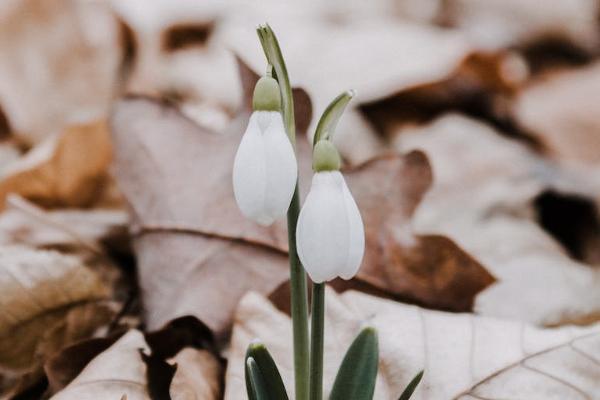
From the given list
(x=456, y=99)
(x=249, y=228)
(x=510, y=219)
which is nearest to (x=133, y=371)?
(x=249, y=228)

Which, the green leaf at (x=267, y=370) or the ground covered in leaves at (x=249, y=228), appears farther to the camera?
the ground covered in leaves at (x=249, y=228)

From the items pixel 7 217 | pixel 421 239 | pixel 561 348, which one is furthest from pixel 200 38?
pixel 561 348

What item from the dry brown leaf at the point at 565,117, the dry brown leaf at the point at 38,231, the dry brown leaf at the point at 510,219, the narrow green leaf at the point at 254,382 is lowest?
the dry brown leaf at the point at 565,117

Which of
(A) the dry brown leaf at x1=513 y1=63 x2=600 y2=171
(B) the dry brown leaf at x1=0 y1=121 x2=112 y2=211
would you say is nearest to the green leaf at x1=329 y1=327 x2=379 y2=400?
(B) the dry brown leaf at x1=0 y1=121 x2=112 y2=211

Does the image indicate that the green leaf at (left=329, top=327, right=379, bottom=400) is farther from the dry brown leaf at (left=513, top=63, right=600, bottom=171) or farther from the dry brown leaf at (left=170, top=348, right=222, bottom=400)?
the dry brown leaf at (left=513, top=63, right=600, bottom=171)

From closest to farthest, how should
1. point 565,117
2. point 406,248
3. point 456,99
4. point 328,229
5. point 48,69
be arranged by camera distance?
point 328,229
point 406,248
point 48,69
point 456,99
point 565,117

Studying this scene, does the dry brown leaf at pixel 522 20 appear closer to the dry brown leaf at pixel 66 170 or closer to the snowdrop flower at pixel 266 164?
the dry brown leaf at pixel 66 170

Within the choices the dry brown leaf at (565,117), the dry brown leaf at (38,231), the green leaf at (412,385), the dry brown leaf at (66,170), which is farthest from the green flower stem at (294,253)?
the dry brown leaf at (565,117)

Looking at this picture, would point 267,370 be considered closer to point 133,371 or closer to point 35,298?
point 133,371
